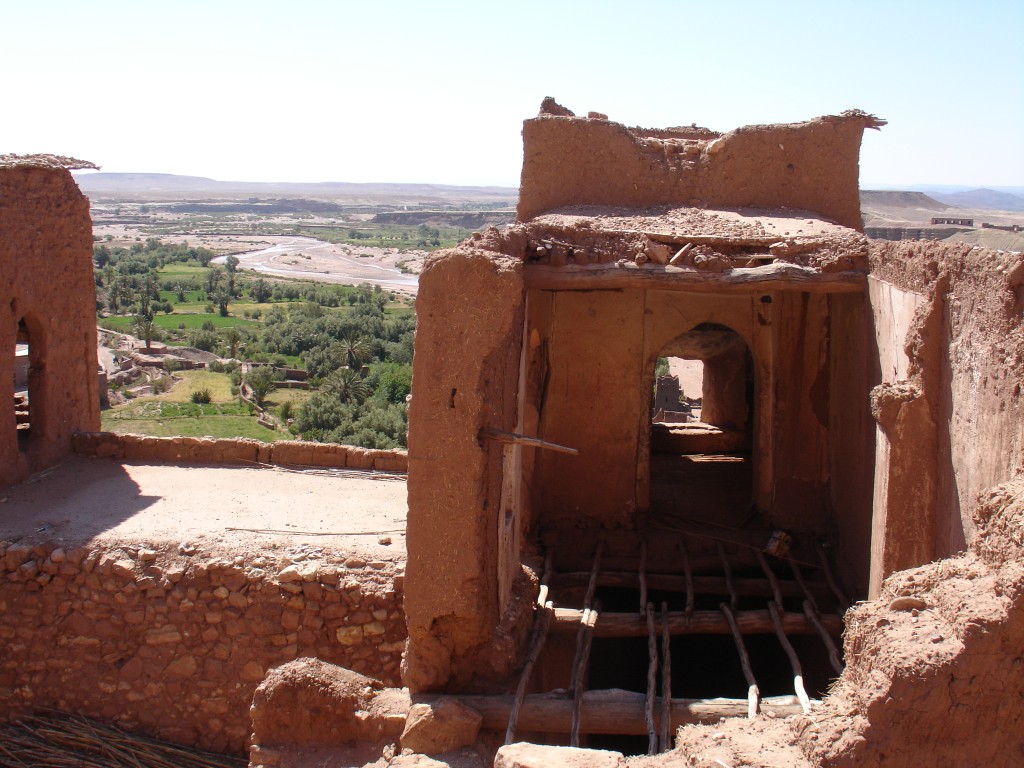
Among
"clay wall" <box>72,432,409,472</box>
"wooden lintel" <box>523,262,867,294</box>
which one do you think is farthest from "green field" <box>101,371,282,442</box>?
"wooden lintel" <box>523,262,867,294</box>

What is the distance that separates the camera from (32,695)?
919 centimetres

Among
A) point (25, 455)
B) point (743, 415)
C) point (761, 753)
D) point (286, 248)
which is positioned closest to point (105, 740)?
point (25, 455)

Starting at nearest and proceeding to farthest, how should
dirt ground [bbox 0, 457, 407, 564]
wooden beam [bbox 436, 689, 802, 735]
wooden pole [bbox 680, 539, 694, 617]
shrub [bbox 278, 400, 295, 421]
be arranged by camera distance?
1. wooden beam [bbox 436, 689, 802, 735]
2. wooden pole [bbox 680, 539, 694, 617]
3. dirt ground [bbox 0, 457, 407, 564]
4. shrub [bbox 278, 400, 295, 421]

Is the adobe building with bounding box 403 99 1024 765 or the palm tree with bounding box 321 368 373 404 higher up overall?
the adobe building with bounding box 403 99 1024 765

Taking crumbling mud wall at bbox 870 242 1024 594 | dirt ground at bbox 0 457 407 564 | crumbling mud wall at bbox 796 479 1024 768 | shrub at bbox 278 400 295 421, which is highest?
crumbling mud wall at bbox 870 242 1024 594

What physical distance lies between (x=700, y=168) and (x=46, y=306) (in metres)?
7.40

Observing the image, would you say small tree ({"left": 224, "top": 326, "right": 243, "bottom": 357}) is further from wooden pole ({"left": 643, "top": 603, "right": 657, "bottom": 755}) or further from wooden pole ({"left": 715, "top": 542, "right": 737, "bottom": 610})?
wooden pole ({"left": 643, "top": 603, "right": 657, "bottom": 755})

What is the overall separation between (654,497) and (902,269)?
484 centimetres

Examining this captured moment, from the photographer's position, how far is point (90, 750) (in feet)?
28.7

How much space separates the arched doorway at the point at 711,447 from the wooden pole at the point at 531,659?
2.51 meters

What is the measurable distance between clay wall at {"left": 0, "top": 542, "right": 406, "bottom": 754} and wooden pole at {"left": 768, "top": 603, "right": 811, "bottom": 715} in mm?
3108

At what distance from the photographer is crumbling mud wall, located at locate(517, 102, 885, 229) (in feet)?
35.0

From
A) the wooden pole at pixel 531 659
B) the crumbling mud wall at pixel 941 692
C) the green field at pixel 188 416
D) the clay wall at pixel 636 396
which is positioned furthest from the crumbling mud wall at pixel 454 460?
the green field at pixel 188 416

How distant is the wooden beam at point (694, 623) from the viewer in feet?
27.6
